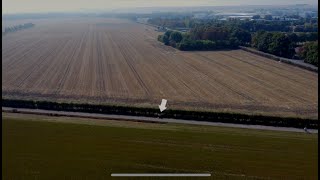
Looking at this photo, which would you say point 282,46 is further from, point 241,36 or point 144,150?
point 144,150

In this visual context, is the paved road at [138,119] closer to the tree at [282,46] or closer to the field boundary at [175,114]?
the field boundary at [175,114]

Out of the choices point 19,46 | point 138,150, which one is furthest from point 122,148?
point 19,46

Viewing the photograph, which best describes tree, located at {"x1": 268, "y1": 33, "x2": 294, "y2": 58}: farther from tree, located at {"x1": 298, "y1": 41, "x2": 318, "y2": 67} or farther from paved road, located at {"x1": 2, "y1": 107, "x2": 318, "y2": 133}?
paved road, located at {"x1": 2, "y1": 107, "x2": 318, "y2": 133}

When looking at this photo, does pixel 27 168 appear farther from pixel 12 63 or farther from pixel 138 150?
pixel 12 63

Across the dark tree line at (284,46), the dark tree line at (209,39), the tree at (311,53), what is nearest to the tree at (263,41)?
the dark tree line at (284,46)

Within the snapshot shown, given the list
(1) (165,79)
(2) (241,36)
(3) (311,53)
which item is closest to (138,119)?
(1) (165,79)
